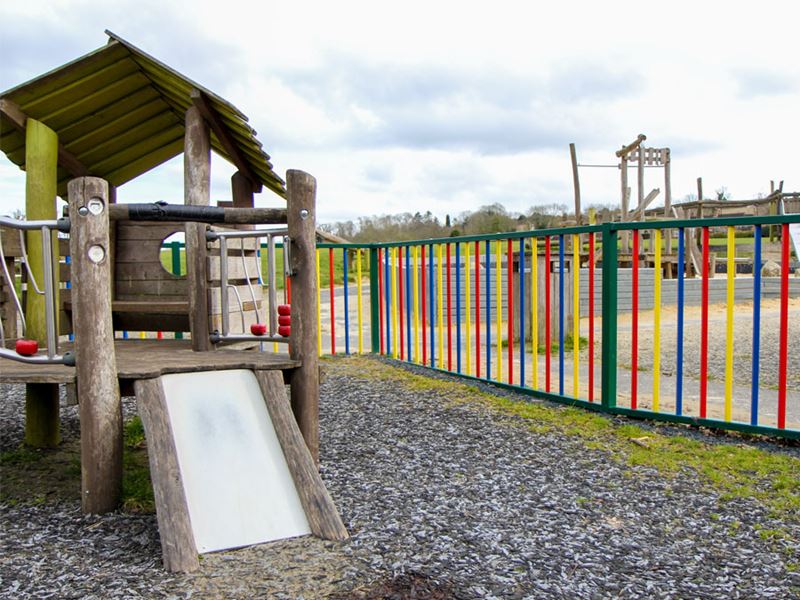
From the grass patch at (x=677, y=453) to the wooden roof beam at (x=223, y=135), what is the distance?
2538 millimetres

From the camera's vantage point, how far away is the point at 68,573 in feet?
9.04

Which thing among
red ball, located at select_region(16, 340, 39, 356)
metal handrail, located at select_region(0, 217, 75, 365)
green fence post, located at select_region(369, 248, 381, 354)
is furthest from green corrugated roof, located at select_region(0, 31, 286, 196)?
green fence post, located at select_region(369, 248, 381, 354)

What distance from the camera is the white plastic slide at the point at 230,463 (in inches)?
119

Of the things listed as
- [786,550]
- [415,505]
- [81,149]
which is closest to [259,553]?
[415,505]

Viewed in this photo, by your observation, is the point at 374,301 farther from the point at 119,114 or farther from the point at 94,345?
the point at 94,345

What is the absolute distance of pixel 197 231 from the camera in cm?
446

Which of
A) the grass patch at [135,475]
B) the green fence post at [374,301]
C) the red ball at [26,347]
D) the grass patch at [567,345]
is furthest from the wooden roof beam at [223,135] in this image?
the grass patch at [567,345]

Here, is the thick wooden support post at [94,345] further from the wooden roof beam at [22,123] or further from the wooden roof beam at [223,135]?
the wooden roof beam at [22,123]

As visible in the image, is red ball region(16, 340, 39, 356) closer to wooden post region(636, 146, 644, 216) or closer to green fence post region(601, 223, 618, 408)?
green fence post region(601, 223, 618, 408)

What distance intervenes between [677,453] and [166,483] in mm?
3087

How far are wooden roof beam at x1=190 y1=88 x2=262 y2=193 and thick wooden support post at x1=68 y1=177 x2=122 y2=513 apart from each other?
4.49 ft

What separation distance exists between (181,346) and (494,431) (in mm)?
2323

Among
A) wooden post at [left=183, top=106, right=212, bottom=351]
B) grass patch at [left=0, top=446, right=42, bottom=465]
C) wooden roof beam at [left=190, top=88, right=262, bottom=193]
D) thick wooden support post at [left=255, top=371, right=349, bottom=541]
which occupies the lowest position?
grass patch at [left=0, top=446, right=42, bottom=465]

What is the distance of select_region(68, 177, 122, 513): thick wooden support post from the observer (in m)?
3.30
